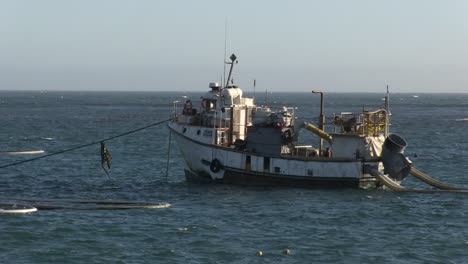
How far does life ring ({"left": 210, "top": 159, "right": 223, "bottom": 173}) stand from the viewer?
5153 cm

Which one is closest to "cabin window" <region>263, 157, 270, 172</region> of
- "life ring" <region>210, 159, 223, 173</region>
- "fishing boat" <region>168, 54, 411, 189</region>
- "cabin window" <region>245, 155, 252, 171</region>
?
"fishing boat" <region>168, 54, 411, 189</region>

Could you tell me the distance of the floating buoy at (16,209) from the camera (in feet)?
138

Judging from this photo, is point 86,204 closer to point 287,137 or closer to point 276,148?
point 276,148

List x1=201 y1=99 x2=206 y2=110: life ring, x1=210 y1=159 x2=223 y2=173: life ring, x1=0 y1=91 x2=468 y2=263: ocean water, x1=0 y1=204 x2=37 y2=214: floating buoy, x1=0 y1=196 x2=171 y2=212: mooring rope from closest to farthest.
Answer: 1. x1=0 y1=91 x2=468 y2=263: ocean water
2. x1=0 y1=204 x2=37 y2=214: floating buoy
3. x1=0 y1=196 x2=171 y2=212: mooring rope
4. x1=210 y1=159 x2=223 y2=173: life ring
5. x1=201 y1=99 x2=206 y2=110: life ring

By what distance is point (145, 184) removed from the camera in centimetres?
5628

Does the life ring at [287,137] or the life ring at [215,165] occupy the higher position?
the life ring at [287,137]

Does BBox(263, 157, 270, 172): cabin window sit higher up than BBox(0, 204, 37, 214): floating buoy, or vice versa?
BBox(263, 157, 270, 172): cabin window

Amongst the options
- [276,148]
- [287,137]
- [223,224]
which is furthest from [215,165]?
[223,224]

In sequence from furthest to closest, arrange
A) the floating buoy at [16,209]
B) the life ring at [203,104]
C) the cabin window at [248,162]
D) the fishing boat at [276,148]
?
the life ring at [203,104], the cabin window at [248,162], the fishing boat at [276,148], the floating buoy at [16,209]

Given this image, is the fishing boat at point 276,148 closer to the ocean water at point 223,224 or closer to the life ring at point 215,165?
the life ring at point 215,165

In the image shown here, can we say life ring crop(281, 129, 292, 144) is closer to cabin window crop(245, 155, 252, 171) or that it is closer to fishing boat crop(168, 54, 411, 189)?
fishing boat crop(168, 54, 411, 189)

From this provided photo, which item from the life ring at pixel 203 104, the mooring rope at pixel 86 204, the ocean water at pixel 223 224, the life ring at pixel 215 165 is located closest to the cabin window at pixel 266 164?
the ocean water at pixel 223 224

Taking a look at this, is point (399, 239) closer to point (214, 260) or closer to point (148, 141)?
point (214, 260)

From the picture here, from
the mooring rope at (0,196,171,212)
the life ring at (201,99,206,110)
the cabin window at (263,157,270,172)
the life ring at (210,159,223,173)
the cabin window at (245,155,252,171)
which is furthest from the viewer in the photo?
the life ring at (201,99,206,110)
